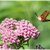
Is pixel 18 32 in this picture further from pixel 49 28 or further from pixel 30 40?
pixel 49 28

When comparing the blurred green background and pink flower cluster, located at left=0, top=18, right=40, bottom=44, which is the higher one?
the blurred green background

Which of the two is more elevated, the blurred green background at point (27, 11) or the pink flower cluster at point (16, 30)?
the blurred green background at point (27, 11)

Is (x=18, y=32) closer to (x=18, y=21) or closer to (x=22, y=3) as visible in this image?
(x=18, y=21)

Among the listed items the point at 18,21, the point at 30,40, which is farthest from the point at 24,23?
the point at 30,40

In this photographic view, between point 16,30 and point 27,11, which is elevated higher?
point 27,11

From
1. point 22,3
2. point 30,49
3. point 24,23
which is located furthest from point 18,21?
point 30,49

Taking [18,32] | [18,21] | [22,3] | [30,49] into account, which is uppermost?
[22,3]

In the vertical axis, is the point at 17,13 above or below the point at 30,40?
above
